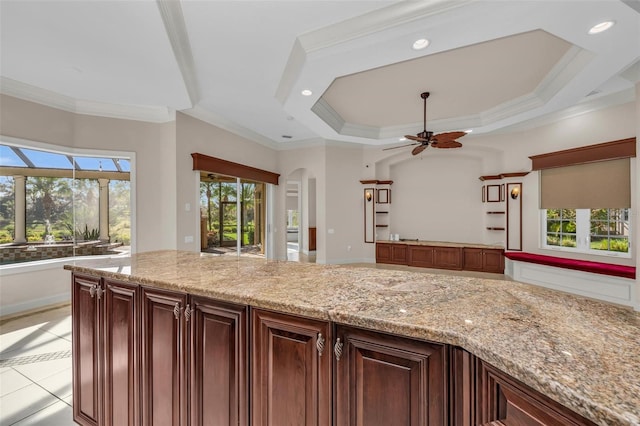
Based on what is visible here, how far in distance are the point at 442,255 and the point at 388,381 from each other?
5926 mm

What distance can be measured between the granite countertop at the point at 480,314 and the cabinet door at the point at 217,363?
102 millimetres

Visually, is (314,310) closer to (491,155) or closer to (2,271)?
(2,271)

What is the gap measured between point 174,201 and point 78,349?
9.68ft

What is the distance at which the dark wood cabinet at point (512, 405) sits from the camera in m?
0.64

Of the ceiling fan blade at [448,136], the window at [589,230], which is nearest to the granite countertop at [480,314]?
the ceiling fan blade at [448,136]

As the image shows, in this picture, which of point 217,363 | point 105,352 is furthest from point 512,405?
point 105,352

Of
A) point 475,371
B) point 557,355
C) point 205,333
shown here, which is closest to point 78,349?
point 205,333

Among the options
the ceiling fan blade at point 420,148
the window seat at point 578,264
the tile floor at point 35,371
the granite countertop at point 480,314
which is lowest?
the tile floor at point 35,371

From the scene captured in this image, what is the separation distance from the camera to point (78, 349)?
1781 mm

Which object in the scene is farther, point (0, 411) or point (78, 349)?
point (0, 411)

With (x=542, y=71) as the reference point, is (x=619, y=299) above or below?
below

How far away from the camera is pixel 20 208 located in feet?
13.1

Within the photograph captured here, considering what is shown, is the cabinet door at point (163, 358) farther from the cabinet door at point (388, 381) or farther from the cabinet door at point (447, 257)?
the cabinet door at point (447, 257)

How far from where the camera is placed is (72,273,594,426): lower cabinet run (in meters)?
0.86
